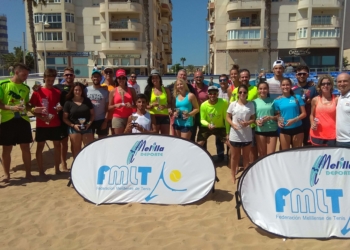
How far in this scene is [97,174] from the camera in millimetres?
4531

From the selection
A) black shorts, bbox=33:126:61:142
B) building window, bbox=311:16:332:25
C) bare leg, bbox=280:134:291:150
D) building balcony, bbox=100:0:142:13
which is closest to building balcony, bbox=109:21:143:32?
building balcony, bbox=100:0:142:13

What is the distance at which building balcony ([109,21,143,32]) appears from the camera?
43.2m

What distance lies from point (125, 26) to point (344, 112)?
42870mm

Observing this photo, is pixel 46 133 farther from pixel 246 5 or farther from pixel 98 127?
pixel 246 5

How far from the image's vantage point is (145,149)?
14.5ft

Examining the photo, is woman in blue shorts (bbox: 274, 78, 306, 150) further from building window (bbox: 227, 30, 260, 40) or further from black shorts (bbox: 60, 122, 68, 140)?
building window (bbox: 227, 30, 260, 40)

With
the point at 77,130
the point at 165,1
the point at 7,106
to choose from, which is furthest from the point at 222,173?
the point at 165,1

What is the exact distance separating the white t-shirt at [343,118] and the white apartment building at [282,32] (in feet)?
131

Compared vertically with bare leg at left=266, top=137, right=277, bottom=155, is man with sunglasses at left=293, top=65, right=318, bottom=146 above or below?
above

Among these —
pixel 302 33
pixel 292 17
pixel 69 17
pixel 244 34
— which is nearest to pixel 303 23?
pixel 302 33

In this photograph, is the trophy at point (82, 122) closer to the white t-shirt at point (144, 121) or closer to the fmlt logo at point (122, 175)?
the white t-shirt at point (144, 121)

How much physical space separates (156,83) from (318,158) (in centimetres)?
347

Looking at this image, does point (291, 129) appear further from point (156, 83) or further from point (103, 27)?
point (103, 27)

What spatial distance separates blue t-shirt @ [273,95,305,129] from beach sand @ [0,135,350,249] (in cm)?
157
